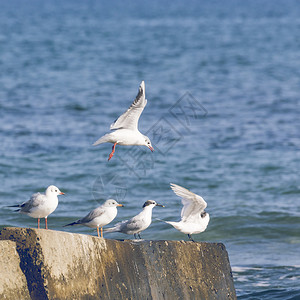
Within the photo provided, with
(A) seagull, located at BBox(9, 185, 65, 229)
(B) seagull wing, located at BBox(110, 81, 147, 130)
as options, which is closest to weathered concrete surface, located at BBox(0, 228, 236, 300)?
(A) seagull, located at BBox(9, 185, 65, 229)

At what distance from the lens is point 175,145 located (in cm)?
1791

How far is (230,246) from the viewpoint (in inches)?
412

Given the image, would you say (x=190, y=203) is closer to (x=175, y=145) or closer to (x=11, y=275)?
(x=11, y=275)

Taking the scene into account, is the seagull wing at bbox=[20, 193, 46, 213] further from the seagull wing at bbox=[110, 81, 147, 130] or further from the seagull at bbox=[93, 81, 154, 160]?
the seagull wing at bbox=[110, 81, 147, 130]

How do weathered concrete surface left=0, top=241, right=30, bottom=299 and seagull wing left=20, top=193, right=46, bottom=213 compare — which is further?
seagull wing left=20, top=193, right=46, bottom=213

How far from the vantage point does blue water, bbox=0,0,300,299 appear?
11133mm

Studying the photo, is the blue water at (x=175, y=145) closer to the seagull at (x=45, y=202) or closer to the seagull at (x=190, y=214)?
the seagull at (x=190, y=214)

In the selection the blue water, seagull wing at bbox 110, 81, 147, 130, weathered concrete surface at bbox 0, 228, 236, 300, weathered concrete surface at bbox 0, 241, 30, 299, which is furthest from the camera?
the blue water

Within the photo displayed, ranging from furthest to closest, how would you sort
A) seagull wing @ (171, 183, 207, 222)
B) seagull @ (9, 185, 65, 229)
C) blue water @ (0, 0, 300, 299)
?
blue water @ (0, 0, 300, 299) < seagull wing @ (171, 183, 207, 222) < seagull @ (9, 185, 65, 229)

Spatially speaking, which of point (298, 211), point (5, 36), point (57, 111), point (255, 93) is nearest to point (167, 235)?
point (298, 211)

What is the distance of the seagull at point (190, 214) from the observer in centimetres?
720

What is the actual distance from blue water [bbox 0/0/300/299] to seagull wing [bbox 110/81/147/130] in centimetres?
239

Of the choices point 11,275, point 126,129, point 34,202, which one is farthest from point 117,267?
point 126,129

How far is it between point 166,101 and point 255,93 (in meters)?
3.94
